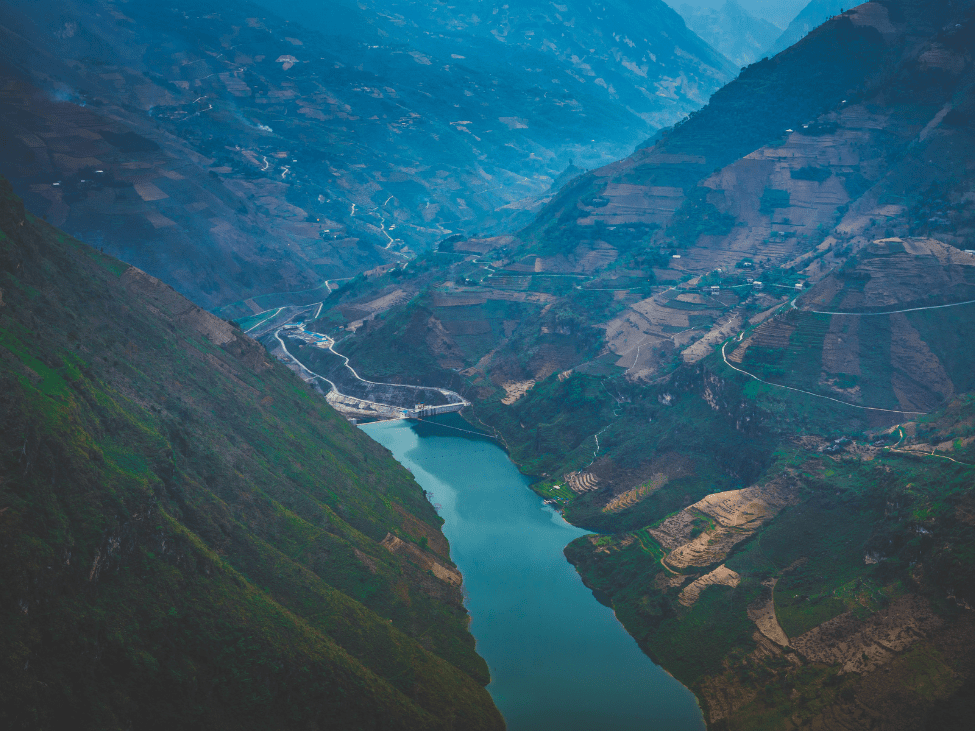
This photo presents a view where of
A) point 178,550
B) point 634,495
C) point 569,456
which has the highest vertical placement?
point 178,550

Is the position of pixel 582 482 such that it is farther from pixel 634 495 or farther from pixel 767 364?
pixel 767 364

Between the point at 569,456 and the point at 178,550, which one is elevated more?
the point at 178,550

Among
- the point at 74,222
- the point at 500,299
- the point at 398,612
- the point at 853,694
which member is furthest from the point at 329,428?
the point at 74,222

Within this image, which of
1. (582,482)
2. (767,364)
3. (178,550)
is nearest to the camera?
(178,550)

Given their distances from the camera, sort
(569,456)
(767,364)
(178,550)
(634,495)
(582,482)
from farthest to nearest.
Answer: (569,456) → (582,482) → (767,364) → (634,495) → (178,550)

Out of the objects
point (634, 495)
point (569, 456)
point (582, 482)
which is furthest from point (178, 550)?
point (569, 456)

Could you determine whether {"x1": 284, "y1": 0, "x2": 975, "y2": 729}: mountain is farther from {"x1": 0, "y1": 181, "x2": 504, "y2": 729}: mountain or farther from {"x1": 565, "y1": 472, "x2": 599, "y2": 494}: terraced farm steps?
{"x1": 0, "y1": 181, "x2": 504, "y2": 729}: mountain

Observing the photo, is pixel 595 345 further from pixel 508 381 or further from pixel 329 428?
pixel 329 428

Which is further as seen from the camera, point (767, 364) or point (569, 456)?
point (569, 456)
